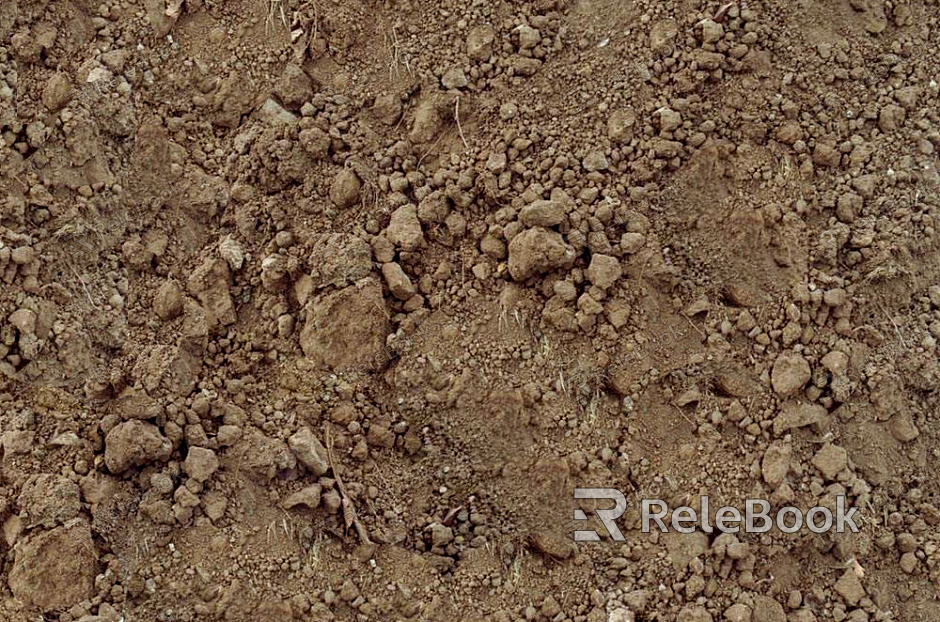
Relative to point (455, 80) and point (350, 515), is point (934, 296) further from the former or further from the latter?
point (350, 515)

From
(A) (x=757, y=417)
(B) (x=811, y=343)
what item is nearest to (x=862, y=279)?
(B) (x=811, y=343)

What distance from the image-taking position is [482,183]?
4.25 meters

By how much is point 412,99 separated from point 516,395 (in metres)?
1.31

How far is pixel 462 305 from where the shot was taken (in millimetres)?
4188

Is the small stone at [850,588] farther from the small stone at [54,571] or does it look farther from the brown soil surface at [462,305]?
the small stone at [54,571]

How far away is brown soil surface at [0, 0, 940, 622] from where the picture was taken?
3805 millimetres

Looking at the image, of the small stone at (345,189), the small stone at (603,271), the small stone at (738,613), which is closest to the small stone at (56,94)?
the small stone at (345,189)

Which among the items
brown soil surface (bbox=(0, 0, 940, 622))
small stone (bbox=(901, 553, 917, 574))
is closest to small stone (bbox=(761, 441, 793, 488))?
brown soil surface (bbox=(0, 0, 940, 622))

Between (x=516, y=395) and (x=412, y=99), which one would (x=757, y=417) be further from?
(x=412, y=99)

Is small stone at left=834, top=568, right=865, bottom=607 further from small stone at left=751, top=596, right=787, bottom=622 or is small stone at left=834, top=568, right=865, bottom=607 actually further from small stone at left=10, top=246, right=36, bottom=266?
small stone at left=10, top=246, right=36, bottom=266

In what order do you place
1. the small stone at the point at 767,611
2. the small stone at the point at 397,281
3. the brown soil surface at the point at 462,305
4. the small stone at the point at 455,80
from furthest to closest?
the small stone at the point at 455,80 < the small stone at the point at 397,281 < the small stone at the point at 767,611 < the brown soil surface at the point at 462,305

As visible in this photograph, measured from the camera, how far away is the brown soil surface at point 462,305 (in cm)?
380

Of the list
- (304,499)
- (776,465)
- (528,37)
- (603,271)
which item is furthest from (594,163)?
(304,499)

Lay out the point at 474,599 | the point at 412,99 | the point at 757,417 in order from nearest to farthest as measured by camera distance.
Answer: the point at 474,599 → the point at 757,417 → the point at 412,99
